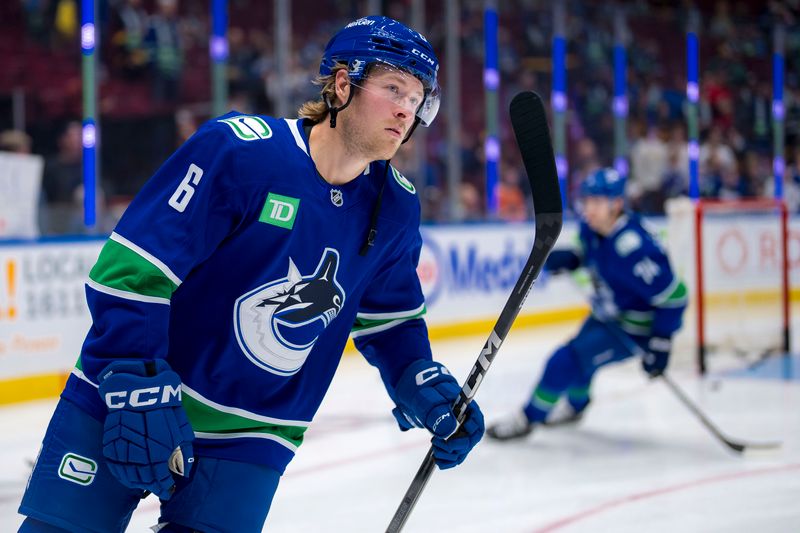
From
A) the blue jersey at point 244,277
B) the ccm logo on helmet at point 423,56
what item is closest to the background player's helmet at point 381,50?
the ccm logo on helmet at point 423,56

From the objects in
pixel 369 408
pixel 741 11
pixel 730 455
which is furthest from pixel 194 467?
pixel 741 11

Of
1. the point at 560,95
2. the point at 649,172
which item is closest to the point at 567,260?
the point at 560,95

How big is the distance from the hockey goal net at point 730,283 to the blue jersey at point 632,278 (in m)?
1.99

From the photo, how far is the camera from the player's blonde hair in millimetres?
1657

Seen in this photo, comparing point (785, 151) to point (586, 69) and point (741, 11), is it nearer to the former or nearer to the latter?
point (586, 69)

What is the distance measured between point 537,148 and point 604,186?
8.52 feet

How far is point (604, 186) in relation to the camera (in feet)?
13.9

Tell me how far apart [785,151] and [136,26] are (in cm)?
642

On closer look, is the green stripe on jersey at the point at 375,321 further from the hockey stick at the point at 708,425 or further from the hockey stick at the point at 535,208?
the hockey stick at the point at 708,425

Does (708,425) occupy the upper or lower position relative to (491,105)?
lower

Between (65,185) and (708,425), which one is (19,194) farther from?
(708,425)

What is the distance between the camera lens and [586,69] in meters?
8.40

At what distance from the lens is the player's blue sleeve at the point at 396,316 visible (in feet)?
5.94

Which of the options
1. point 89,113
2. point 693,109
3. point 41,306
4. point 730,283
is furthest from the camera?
point 693,109
